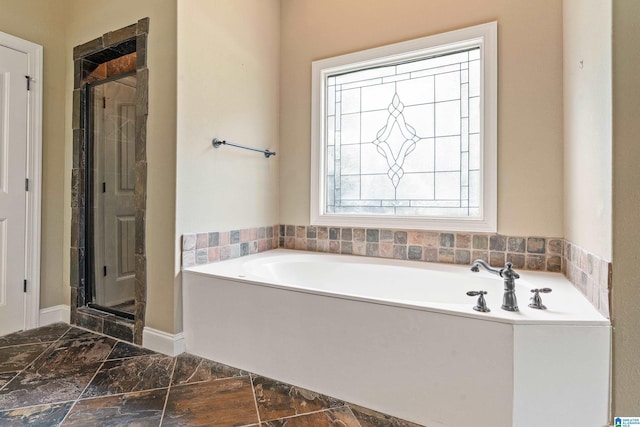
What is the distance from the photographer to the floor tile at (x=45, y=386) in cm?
151

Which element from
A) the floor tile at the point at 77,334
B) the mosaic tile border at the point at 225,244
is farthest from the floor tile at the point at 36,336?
the mosaic tile border at the point at 225,244

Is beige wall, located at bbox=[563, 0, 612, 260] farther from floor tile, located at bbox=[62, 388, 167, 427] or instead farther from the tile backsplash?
floor tile, located at bbox=[62, 388, 167, 427]

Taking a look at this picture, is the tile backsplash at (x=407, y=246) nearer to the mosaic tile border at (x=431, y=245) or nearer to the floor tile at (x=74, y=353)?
the mosaic tile border at (x=431, y=245)

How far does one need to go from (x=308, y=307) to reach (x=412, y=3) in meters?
2.14

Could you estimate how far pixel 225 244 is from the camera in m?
2.27

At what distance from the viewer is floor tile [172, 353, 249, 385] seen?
172 cm

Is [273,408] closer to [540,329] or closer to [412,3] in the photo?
[540,329]

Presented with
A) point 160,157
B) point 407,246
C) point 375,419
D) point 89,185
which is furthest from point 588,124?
point 89,185

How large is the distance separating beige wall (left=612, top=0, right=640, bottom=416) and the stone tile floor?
0.80 meters

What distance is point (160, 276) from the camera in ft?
6.59

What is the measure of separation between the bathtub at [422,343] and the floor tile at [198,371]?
0.04m

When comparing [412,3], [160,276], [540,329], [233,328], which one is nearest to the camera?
[540,329]

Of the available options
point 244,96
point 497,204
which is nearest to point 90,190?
point 244,96

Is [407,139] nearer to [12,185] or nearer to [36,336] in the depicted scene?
[12,185]
